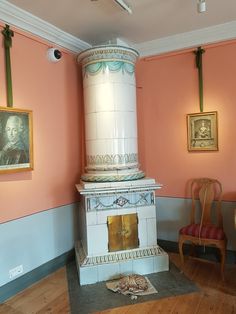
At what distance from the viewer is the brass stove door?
253cm

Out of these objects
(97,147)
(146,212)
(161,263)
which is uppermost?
(97,147)

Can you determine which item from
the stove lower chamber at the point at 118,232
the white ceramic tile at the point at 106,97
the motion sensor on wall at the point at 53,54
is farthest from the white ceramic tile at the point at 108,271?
the motion sensor on wall at the point at 53,54

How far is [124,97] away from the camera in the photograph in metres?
2.62

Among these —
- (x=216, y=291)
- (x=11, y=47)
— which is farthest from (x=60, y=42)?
(x=216, y=291)

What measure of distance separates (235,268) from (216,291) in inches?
20.3

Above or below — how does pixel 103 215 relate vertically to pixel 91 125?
below

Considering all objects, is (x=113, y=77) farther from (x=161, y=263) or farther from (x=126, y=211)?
(x=161, y=263)

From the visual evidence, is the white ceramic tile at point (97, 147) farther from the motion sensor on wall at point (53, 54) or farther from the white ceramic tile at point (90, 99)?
the motion sensor on wall at point (53, 54)

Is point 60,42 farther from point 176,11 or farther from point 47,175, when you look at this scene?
point 47,175

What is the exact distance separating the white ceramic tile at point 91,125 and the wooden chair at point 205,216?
1.22 m

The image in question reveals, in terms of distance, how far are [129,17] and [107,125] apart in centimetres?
101

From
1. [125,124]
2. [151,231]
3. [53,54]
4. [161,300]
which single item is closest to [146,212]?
[151,231]

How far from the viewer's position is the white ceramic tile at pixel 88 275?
2.38 m

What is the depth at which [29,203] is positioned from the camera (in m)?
2.45
